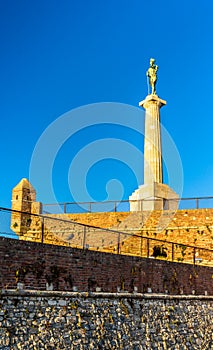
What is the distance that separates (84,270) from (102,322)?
4.95 feet

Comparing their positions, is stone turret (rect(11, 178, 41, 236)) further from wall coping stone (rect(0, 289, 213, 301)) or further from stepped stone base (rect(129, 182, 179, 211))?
wall coping stone (rect(0, 289, 213, 301))

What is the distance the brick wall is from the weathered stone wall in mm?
393

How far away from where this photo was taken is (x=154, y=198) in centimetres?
2881

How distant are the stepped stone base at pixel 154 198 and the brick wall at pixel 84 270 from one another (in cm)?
869

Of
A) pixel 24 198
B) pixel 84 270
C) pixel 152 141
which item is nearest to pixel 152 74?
pixel 152 141

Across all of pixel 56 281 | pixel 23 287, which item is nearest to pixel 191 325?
pixel 56 281

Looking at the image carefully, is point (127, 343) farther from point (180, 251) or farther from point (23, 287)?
point (180, 251)

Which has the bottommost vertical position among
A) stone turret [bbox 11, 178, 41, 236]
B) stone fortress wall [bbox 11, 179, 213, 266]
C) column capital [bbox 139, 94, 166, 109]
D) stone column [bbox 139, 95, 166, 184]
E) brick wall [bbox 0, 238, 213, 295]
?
brick wall [bbox 0, 238, 213, 295]

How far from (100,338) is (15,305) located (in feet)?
10.3

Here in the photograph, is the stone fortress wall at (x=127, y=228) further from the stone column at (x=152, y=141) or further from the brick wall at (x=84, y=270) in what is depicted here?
the brick wall at (x=84, y=270)

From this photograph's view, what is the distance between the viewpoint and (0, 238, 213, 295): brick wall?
12.4 meters

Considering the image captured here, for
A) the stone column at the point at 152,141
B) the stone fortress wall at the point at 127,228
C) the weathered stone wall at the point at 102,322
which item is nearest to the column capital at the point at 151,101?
the stone column at the point at 152,141

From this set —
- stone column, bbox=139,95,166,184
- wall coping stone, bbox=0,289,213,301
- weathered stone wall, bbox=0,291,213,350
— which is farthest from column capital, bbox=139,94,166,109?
weathered stone wall, bbox=0,291,213,350

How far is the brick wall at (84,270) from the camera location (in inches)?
487
